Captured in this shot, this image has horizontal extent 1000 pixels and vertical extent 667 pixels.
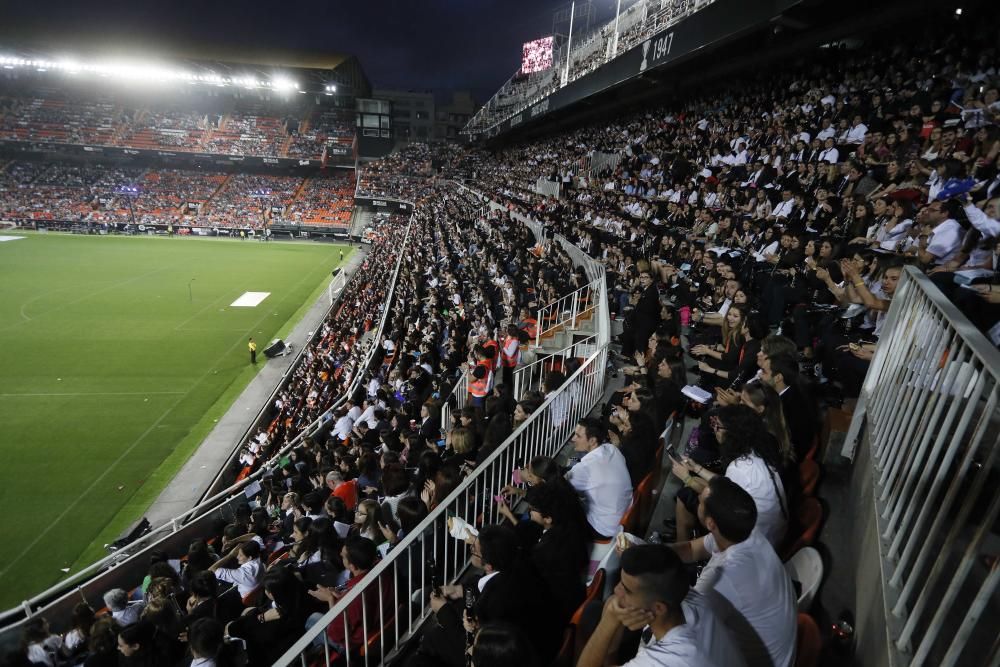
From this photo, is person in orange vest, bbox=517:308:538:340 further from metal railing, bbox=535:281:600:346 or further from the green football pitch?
the green football pitch

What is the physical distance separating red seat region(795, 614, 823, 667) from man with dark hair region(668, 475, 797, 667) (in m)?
0.06

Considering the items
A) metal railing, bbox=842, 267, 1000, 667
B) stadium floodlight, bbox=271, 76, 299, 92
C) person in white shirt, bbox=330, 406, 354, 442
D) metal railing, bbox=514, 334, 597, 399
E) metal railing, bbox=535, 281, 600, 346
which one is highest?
stadium floodlight, bbox=271, 76, 299, 92

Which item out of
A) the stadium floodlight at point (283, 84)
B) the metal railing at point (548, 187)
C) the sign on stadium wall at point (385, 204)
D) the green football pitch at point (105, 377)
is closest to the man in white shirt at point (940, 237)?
the green football pitch at point (105, 377)

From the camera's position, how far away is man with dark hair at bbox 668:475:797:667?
221cm

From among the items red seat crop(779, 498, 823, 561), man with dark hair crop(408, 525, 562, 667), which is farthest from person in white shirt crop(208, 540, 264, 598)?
red seat crop(779, 498, 823, 561)

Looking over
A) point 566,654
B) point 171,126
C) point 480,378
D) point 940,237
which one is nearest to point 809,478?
point 566,654

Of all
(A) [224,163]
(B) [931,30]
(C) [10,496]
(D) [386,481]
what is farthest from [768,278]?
(A) [224,163]

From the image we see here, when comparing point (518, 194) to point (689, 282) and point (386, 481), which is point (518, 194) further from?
point (386, 481)

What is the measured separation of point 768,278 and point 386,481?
18.4ft

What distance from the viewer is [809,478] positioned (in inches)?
137

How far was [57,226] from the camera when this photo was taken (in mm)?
49250

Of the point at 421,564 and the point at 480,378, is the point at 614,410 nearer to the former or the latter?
the point at 421,564

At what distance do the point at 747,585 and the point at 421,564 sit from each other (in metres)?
2.20

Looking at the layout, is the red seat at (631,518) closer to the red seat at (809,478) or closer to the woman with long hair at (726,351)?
→ the red seat at (809,478)
